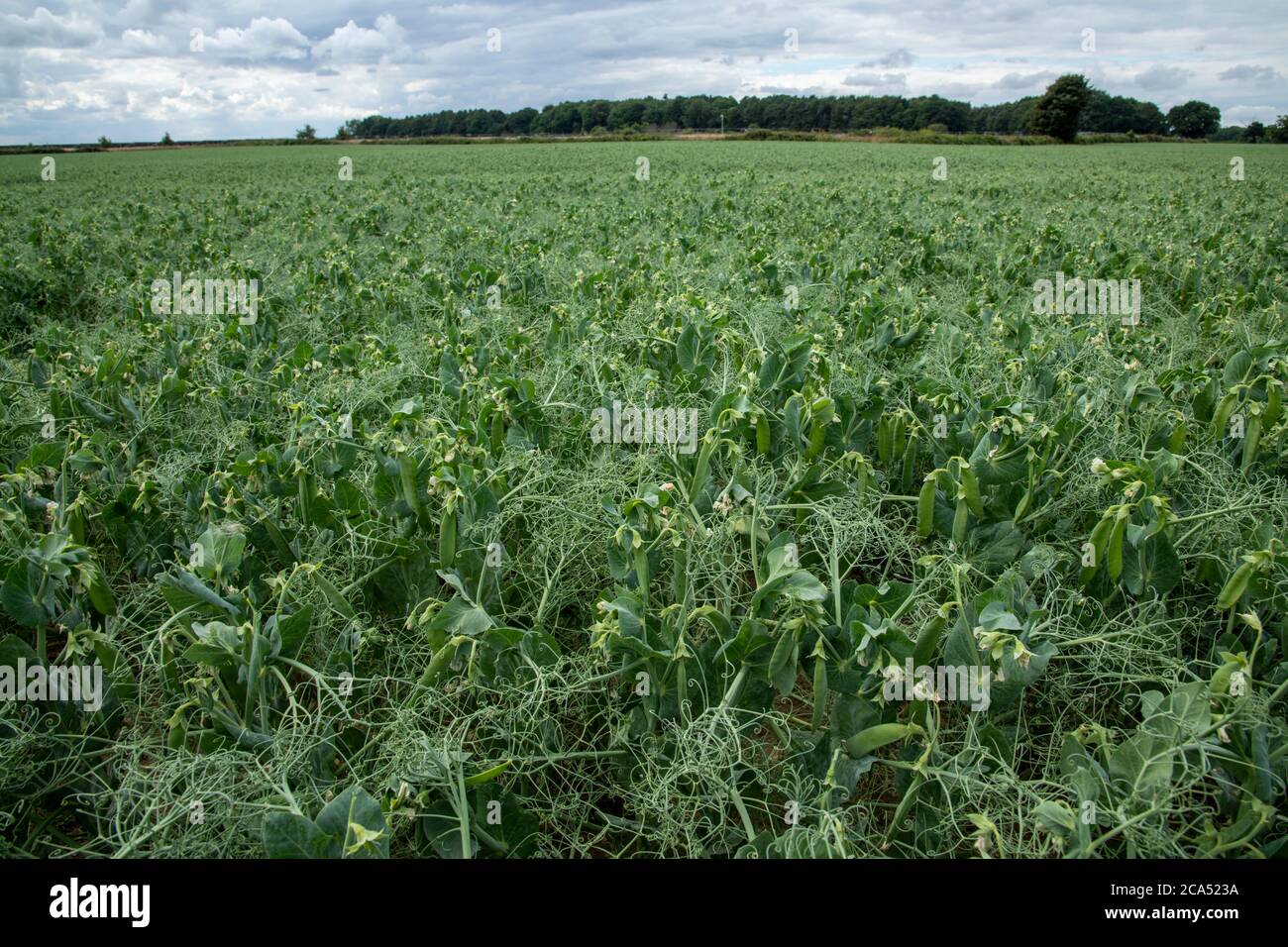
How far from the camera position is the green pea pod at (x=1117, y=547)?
2.15 meters

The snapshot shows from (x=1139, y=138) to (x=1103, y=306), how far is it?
63.9 m

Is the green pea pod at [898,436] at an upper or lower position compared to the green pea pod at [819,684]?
upper

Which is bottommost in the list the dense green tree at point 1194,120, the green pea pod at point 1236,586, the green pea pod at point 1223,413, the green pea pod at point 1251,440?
the green pea pod at point 1236,586

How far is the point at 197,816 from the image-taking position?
65.2 inches

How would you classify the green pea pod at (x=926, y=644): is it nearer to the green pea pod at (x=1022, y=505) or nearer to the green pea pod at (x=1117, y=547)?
the green pea pod at (x=1117, y=547)

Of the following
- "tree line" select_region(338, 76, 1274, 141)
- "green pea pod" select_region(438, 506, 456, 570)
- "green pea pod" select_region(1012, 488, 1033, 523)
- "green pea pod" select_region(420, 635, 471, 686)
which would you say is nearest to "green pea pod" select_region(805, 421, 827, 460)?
"green pea pod" select_region(1012, 488, 1033, 523)

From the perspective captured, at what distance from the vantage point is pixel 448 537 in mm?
2314

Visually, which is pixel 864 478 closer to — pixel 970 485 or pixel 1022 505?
pixel 970 485

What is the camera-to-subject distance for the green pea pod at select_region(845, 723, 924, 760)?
174cm

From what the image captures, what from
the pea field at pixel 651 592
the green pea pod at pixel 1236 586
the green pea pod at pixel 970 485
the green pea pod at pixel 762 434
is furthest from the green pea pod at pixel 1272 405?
the green pea pod at pixel 762 434

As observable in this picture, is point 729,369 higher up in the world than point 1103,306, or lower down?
lower down

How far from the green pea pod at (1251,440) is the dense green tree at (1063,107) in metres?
63.9
